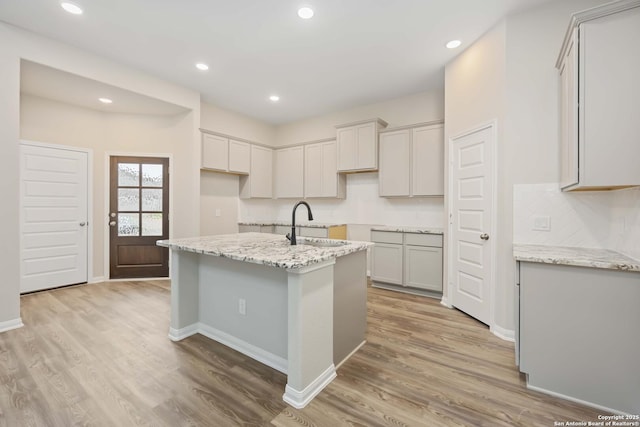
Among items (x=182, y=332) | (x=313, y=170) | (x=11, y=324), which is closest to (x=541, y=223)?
(x=182, y=332)

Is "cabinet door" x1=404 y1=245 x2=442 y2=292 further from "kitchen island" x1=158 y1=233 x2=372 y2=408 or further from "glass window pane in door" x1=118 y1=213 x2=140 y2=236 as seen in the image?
"glass window pane in door" x1=118 y1=213 x2=140 y2=236

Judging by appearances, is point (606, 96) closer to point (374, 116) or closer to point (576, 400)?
point (576, 400)

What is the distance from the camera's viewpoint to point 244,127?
5371 mm

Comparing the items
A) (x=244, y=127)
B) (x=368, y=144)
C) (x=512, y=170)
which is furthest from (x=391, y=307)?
(x=244, y=127)

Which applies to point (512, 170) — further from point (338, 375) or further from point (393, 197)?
point (338, 375)

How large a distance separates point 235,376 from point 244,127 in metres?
4.54

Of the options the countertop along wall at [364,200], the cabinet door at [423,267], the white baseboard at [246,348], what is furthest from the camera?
the countertop along wall at [364,200]

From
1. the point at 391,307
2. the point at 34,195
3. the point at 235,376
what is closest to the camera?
the point at 235,376

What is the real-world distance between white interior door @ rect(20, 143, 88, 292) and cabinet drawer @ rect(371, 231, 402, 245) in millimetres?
4509

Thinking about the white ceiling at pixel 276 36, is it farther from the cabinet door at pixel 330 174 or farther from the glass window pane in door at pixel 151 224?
the glass window pane in door at pixel 151 224

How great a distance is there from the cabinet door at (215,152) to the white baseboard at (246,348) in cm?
284

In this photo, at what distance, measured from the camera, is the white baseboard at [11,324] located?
2.66m

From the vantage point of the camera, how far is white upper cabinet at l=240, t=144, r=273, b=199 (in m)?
5.35

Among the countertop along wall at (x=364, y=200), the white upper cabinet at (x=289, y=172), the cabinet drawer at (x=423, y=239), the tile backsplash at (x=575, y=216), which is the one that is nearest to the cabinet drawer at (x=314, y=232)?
the countertop along wall at (x=364, y=200)
